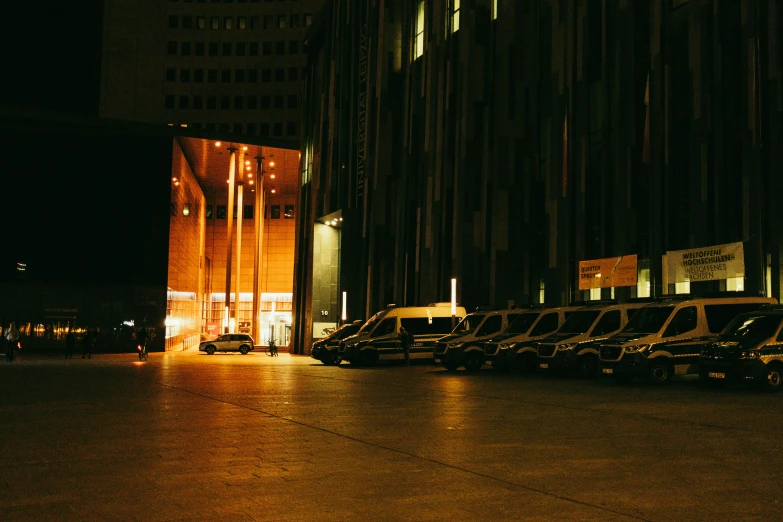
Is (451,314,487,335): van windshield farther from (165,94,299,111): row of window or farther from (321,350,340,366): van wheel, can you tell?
(165,94,299,111): row of window

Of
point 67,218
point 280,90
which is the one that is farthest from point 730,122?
point 280,90

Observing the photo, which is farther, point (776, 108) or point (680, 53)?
point (680, 53)

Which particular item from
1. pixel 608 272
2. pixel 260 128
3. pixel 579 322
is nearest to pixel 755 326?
pixel 579 322

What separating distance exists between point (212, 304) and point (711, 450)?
87119 mm

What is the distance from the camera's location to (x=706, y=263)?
24.6 meters

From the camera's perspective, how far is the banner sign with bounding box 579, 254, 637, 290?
27802 mm

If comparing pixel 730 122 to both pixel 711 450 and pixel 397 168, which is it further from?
pixel 397 168

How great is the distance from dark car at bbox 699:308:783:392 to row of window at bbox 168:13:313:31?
7786 centimetres

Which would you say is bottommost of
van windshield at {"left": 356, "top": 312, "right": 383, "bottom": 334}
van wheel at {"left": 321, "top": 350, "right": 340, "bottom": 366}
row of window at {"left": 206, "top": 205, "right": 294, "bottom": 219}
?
van wheel at {"left": 321, "top": 350, "right": 340, "bottom": 366}

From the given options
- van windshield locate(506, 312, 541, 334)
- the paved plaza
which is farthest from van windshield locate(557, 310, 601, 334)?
the paved plaza

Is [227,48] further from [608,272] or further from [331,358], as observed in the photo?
[608,272]

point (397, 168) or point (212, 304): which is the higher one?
point (397, 168)

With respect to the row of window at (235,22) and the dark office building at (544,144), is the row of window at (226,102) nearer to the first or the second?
the row of window at (235,22)

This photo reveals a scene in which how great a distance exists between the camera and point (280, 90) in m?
89.9
